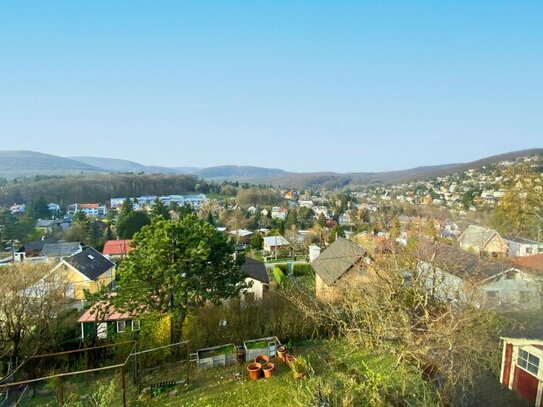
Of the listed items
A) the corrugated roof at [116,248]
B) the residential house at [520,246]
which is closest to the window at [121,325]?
the corrugated roof at [116,248]

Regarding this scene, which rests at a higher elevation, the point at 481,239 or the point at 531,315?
the point at 481,239

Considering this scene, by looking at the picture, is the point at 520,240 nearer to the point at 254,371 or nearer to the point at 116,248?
the point at 254,371

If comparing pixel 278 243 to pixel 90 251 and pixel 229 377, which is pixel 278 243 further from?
pixel 229 377

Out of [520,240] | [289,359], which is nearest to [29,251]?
[289,359]

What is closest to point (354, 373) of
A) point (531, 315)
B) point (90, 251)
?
point (531, 315)

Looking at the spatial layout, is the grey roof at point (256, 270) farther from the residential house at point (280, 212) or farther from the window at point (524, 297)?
the residential house at point (280, 212)

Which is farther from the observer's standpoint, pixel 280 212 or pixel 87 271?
pixel 280 212

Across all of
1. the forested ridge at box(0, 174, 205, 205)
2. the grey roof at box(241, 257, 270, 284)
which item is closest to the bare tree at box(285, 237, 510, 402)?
the grey roof at box(241, 257, 270, 284)
